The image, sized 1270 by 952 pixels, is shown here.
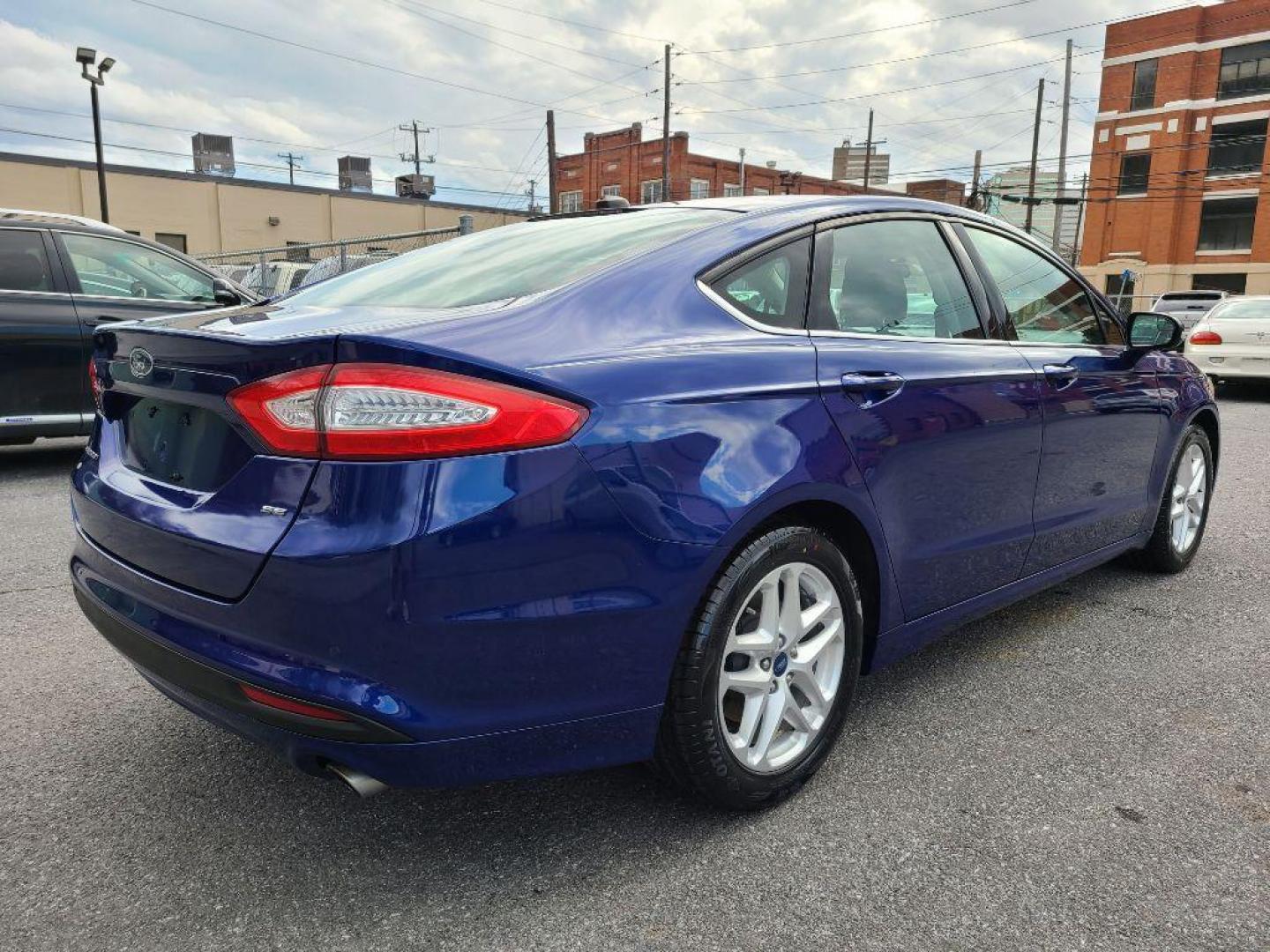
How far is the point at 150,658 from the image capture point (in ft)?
6.58

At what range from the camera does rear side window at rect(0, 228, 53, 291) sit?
19.7ft

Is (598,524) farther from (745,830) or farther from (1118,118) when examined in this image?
(1118,118)

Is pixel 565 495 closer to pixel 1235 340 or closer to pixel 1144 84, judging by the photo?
pixel 1235 340

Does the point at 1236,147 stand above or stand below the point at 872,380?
above

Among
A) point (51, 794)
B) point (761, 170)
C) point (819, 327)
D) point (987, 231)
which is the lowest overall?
point (51, 794)

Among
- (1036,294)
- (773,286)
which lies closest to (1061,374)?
(1036,294)

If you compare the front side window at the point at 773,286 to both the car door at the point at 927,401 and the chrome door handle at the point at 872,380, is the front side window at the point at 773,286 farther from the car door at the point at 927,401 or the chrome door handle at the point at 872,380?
the chrome door handle at the point at 872,380

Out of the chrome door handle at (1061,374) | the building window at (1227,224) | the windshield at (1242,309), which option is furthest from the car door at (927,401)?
the building window at (1227,224)

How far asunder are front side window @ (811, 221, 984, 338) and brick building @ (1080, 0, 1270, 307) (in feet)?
133

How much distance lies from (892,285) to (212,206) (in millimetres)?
39969

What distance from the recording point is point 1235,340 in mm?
12289

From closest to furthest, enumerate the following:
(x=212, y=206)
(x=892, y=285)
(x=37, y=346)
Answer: (x=892, y=285)
(x=37, y=346)
(x=212, y=206)

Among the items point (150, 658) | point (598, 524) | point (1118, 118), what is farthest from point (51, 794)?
point (1118, 118)

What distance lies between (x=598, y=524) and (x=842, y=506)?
78cm
